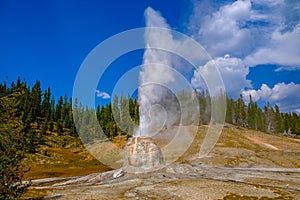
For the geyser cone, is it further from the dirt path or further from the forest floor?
the dirt path

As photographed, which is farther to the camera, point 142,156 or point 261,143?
point 261,143

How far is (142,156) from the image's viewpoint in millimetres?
61844

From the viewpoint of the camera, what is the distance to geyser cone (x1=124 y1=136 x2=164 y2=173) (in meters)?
61.5

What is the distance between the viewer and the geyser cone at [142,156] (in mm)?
61469

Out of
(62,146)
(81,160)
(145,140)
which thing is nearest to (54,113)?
(62,146)

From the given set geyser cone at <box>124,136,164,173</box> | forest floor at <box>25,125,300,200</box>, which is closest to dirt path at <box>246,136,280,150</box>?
forest floor at <box>25,125,300,200</box>

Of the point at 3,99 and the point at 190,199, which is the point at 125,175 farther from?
the point at 3,99

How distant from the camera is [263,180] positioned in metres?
50.4

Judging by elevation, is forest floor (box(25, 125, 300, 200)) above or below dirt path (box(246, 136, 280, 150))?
below

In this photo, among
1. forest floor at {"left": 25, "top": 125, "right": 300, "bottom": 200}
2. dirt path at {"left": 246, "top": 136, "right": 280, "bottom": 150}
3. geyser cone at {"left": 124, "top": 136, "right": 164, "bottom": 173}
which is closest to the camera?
forest floor at {"left": 25, "top": 125, "right": 300, "bottom": 200}

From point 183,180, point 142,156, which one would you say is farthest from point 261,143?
point 183,180

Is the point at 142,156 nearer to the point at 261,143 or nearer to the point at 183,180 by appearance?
the point at 183,180

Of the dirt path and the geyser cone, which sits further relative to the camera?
the dirt path

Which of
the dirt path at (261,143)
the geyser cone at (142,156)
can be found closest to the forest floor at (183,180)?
the geyser cone at (142,156)
